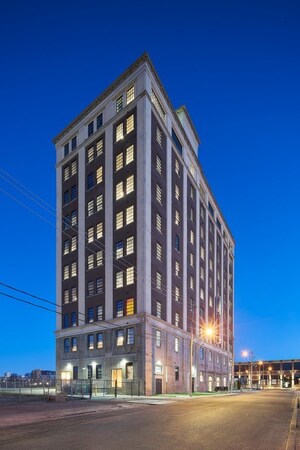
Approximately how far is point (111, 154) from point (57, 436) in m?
49.0

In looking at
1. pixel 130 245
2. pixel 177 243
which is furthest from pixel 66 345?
pixel 177 243

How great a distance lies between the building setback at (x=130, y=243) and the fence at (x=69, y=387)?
121 cm

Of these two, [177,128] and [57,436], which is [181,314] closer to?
[177,128]

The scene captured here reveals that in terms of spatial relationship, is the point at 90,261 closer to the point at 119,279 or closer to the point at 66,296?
the point at 119,279

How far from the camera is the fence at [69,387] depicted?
41.5 m

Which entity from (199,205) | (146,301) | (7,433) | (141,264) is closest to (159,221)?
(141,264)

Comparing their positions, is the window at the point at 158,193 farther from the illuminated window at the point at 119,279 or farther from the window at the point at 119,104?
the window at the point at 119,104

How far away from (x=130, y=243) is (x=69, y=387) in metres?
18.2

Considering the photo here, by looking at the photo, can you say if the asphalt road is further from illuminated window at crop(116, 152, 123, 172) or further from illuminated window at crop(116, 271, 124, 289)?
illuminated window at crop(116, 152, 123, 172)

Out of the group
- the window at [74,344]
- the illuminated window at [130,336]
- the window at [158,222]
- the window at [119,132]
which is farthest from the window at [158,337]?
the window at [119,132]

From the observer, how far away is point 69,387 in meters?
47.5

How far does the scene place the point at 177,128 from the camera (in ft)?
229

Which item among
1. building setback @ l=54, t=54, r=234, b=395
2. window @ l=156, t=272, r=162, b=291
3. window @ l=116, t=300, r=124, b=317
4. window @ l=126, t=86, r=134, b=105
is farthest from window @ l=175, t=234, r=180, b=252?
window @ l=126, t=86, r=134, b=105

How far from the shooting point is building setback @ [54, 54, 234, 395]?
54.0 metres
